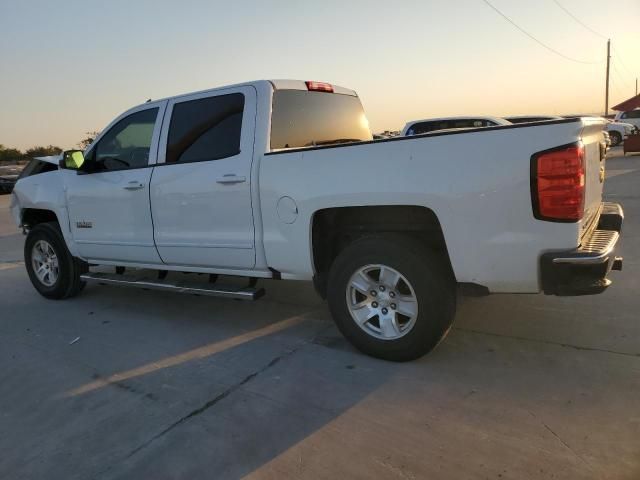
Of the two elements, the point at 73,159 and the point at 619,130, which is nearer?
the point at 73,159

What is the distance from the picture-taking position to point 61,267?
5801 millimetres

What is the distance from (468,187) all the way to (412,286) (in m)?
0.76

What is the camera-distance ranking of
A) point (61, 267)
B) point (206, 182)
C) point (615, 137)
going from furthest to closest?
point (615, 137), point (61, 267), point (206, 182)

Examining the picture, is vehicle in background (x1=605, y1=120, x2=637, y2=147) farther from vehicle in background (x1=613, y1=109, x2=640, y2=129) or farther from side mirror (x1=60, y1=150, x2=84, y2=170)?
side mirror (x1=60, y1=150, x2=84, y2=170)

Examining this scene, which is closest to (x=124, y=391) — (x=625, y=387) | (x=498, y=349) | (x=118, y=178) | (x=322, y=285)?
(x=322, y=285)

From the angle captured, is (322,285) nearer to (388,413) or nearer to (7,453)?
(388,413)

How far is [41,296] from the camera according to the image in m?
6.14

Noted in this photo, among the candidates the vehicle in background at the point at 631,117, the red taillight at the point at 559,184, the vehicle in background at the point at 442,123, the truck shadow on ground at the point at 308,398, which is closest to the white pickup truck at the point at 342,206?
the red taillight at the point at 559,184

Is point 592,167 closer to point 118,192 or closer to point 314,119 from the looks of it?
point 314,119

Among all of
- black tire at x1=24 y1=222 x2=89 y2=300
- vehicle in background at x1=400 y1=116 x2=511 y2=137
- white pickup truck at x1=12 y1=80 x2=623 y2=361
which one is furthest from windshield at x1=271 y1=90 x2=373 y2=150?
vehicle in background at x1=400 y1=116 x2=511 y2=137

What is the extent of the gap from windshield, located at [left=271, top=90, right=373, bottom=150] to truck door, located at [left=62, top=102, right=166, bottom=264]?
1225mm

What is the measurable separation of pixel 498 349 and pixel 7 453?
10.5ft

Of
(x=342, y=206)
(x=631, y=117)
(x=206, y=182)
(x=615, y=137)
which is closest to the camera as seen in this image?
(x=342, y=206)

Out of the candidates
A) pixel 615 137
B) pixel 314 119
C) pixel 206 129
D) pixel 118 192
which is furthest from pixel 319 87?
pixel 615 137
